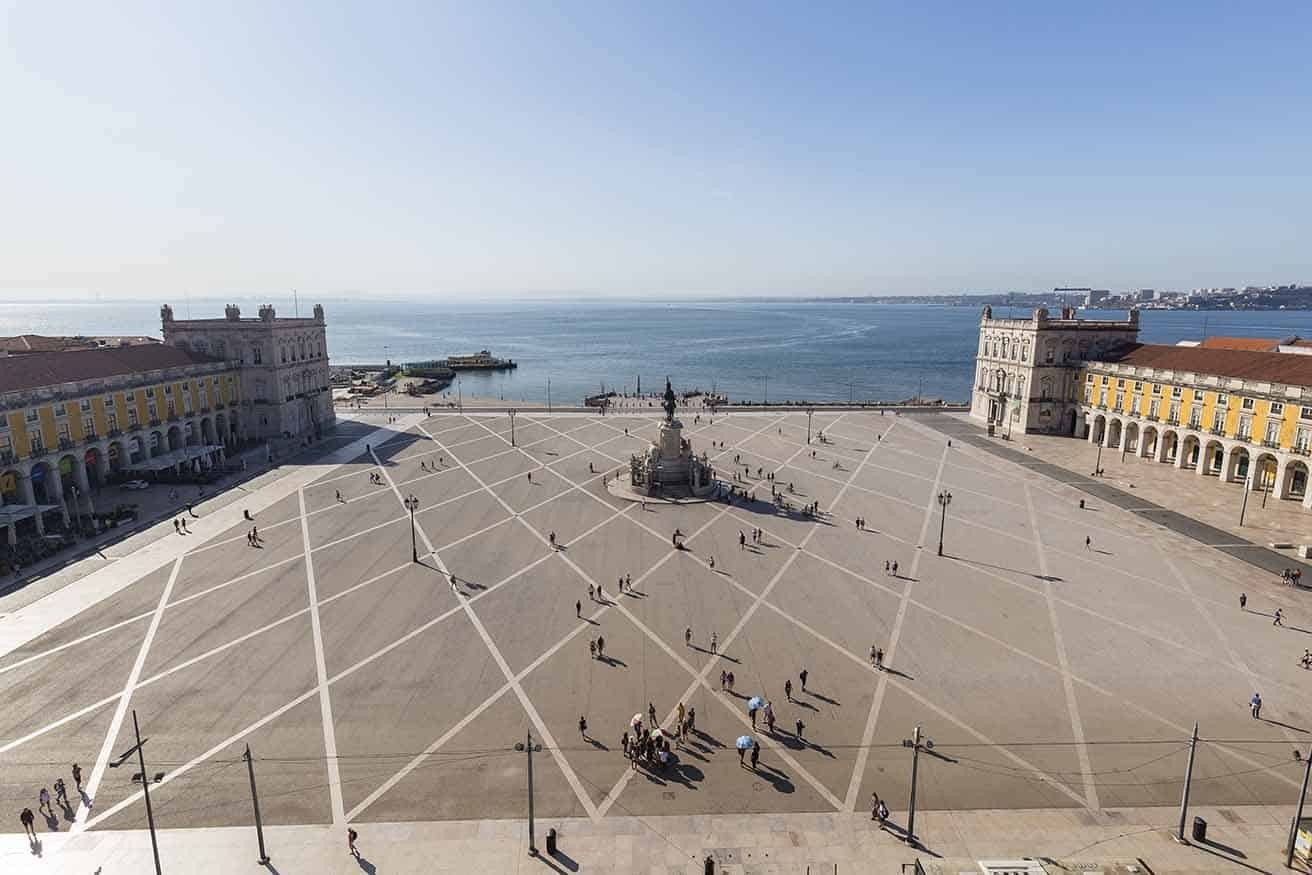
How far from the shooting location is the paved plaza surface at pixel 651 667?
2028 centimetres

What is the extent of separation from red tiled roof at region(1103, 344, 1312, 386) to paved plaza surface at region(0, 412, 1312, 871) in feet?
58.8

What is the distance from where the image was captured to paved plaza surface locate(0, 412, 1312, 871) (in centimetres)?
2028

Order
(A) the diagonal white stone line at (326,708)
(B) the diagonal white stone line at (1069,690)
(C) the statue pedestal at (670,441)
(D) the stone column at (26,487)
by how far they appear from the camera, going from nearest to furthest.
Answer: (A) the diagonal white stone line at (326,708), (B) the diagonal white stone line at (1069,690), (D) the stone column at (26,487), (C) the statue pedestal at (670,441)

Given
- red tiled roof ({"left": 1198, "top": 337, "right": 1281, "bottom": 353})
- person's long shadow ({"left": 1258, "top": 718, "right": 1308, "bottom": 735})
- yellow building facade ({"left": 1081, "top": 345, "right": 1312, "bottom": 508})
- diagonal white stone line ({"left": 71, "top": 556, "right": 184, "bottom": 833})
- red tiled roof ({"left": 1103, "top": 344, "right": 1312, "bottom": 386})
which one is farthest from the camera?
red tiled roof ({"left": 1198, "top": 337, "right": 1281, "bottom": 353})

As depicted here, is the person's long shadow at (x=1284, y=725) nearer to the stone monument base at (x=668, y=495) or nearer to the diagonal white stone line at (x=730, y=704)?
the diagonal white stone line at (x=730, y=704)

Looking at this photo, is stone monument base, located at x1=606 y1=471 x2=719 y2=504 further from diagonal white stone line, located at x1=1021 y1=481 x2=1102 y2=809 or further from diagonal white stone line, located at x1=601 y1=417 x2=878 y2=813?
diagonal white stone line, located at x1=1021 y1=481 x2=1102 y2=809

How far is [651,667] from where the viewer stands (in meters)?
26.7

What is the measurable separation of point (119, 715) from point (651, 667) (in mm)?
18379

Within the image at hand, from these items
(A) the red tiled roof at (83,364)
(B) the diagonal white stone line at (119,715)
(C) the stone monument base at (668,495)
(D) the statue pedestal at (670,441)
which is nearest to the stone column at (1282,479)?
(C) the stone monument base at (668,495)

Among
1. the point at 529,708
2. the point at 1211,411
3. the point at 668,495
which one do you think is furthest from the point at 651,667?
the point at 1211,411

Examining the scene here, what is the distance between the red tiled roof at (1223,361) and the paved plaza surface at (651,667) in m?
17.9

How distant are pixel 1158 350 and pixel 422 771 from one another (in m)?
72.5

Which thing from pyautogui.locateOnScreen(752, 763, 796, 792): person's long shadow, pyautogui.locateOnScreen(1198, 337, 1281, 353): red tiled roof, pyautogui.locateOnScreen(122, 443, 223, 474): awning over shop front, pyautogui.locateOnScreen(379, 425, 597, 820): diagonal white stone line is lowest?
pyautogui.locateOnScreen(752, 763, 796, 792): person's long shadow

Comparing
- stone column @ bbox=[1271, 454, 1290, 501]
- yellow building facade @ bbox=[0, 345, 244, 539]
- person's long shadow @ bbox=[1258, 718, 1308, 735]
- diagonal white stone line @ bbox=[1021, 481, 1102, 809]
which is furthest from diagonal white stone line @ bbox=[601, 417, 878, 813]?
yellow building facade @ bbox=[0, 345, 244, 539]
